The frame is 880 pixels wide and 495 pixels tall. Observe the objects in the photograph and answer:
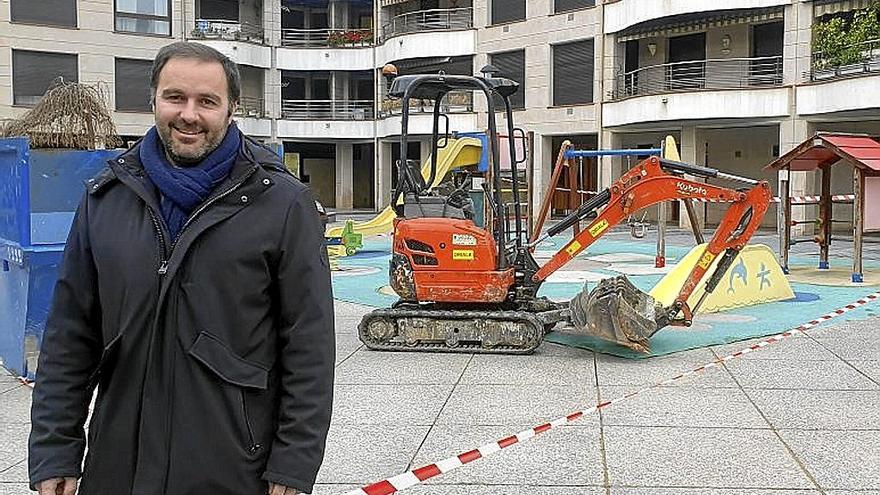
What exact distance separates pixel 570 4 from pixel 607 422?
3023cm

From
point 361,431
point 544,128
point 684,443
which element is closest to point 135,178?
point 361,431

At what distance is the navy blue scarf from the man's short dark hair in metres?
0.13

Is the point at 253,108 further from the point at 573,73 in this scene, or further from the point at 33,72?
the point at 573,73

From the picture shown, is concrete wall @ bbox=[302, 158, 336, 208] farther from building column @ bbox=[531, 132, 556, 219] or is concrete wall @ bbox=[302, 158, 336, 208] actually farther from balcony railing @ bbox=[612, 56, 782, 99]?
balcony railing @ bbox=[612, 56, 782, 99]

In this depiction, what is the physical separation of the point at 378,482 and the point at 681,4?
2678 centimetres

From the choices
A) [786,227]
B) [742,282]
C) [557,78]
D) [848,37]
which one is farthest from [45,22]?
[742,282]

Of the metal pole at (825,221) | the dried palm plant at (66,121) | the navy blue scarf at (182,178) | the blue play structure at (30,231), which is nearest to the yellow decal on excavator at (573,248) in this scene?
the blue play structure at (30,231)

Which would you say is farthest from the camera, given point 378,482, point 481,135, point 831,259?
point 481,135

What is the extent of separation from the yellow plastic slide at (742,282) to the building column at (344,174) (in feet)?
120

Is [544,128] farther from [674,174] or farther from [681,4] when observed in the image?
[674,174]

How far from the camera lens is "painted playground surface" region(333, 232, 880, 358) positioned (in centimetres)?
999

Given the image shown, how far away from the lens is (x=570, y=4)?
34781mm

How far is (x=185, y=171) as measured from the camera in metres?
2.67

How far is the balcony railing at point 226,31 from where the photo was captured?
42.6 m
